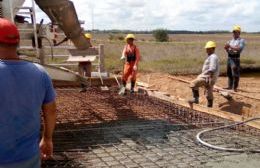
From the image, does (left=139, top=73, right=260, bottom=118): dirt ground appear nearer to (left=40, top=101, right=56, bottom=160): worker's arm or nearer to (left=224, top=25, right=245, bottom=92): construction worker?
(left=224, top=25, right=245, bottom=92): construction worker

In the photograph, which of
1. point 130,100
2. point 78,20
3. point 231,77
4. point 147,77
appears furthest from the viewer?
point 147,77

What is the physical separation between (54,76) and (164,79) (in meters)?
7.57

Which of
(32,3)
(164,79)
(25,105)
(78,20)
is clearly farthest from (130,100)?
(25,105)

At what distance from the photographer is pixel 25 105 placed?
290 cm

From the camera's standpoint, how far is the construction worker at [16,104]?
9.24 feet

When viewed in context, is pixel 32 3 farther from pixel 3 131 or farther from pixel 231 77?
pixel 231 77

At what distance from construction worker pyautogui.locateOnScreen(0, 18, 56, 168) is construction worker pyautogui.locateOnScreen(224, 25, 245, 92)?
29.3 feet

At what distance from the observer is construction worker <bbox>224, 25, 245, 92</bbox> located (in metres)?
11.3

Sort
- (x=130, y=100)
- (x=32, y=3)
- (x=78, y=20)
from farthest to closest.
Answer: (x=130, y=100) < (x=78, y=20) < (x=32, y=3)

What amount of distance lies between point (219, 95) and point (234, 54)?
116cm

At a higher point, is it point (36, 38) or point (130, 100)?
point (36, 38)

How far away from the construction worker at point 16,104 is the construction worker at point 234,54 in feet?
29.3

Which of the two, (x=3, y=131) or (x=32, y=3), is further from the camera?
(x=32, y=3)

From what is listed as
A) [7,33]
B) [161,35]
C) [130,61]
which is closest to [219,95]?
[130,61]
